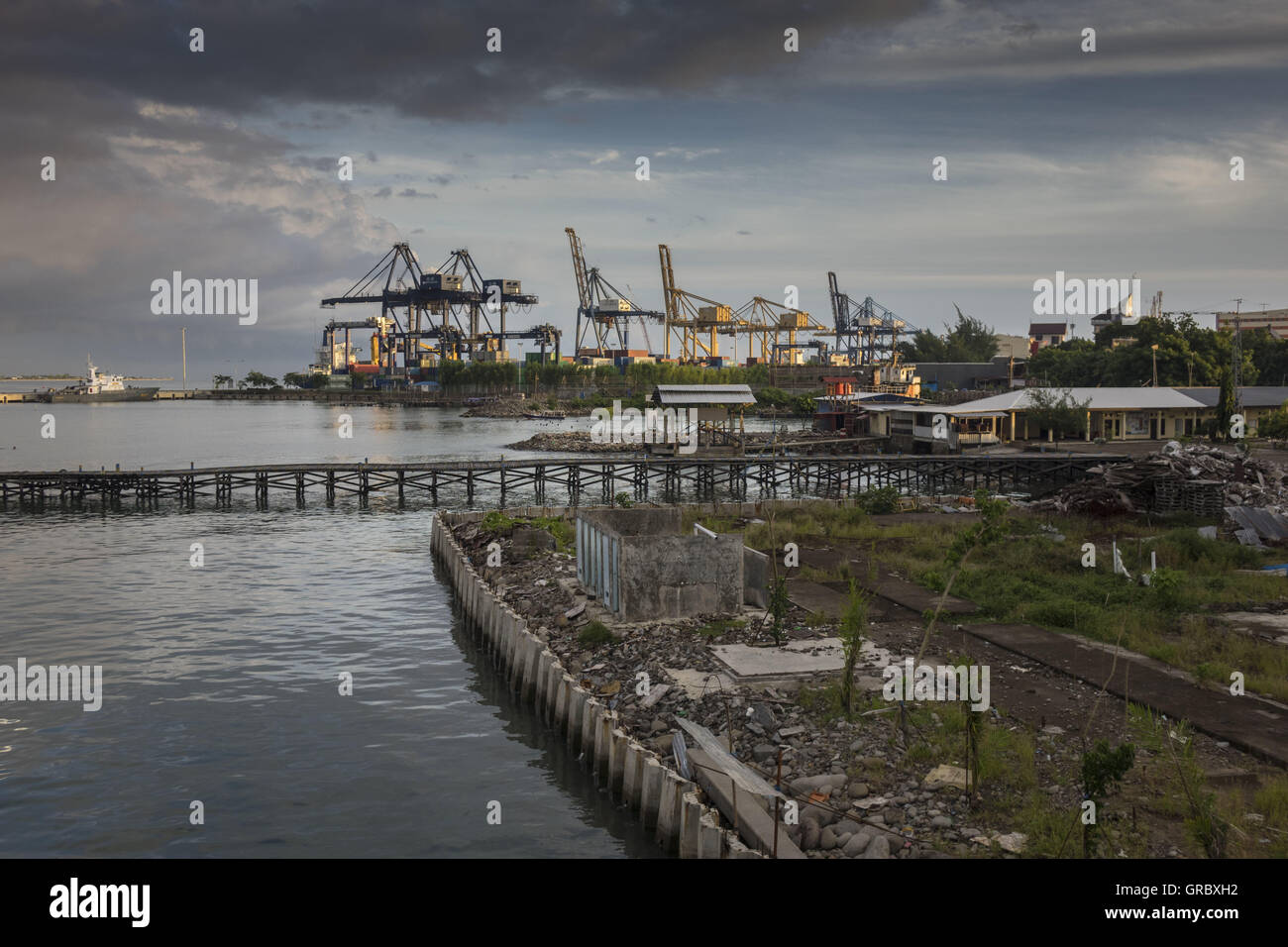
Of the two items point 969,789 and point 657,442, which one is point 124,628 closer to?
point 969,789

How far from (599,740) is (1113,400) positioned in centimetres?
6787

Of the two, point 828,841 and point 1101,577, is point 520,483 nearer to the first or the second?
point 1101,577

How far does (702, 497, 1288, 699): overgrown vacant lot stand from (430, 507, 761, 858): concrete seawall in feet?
17.2

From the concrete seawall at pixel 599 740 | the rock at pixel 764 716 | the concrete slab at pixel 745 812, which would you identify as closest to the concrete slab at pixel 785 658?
the rock at pixel 764 716

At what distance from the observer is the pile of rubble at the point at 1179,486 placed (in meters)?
39.3

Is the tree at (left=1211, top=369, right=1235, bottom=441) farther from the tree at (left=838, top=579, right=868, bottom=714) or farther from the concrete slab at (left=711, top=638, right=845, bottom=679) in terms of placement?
the tree at (left=838, top=579, right=868, bottom=714)

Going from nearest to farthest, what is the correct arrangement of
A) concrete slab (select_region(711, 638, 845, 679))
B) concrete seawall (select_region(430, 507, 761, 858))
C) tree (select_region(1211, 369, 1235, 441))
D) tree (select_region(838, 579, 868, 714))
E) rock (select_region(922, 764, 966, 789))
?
concrete seawall (select_region(430, 507, 761, 858))
rock (select_region(922, 764, 966, 789))
tree (select_region(838, 579, 868, 714))
concrete slab (select_region(711, 638, 845, 679))
tree (select_region(1211, 369, 1235, 441))

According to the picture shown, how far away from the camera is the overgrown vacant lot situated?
19578 millimetres

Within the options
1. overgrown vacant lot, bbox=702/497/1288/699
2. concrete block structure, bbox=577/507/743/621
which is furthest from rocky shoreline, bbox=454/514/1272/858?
overgrown vacant lot, bbox=702/497/1288/699

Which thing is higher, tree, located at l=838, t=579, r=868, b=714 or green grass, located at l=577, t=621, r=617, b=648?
tree, located at l=838, t=579, r=868, b=714

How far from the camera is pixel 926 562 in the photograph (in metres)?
30.1

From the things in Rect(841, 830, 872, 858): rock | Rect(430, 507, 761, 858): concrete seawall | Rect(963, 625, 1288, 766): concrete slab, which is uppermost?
Rect(963, 625, 1288, 766): concrete slab

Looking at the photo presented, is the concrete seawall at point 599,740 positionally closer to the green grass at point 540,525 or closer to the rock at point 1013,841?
the rock at point 1013,841
